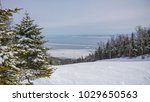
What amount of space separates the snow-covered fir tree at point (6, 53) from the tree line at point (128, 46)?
2755 inches

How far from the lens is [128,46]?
78.1 metres

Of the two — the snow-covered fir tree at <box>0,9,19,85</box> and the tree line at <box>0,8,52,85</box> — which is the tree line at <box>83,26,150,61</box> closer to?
the tree line at <box>0,8,52,85</box>

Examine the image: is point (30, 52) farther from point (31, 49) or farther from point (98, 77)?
point (98, 77)

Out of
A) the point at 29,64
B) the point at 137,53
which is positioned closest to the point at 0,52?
the point at 29,64

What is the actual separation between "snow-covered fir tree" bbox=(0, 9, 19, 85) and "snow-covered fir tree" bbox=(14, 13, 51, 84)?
5386 millimetres

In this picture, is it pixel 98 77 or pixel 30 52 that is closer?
pixel 30 52

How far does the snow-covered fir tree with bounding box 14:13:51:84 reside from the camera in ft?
45.9

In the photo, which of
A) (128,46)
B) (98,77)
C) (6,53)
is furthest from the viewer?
(128,46)

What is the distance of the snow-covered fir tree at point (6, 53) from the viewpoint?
726 cm

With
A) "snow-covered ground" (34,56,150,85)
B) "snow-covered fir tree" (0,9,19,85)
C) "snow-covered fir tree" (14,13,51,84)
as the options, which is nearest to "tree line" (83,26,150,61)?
"snow-covered ground" (34,56,150,85)

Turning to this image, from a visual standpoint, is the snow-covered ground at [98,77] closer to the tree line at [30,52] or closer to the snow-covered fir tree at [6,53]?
the tree line at [30,52]

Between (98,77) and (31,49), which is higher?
(31,49)

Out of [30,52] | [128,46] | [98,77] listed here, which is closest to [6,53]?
[30,52]

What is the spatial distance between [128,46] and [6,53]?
72681mm
